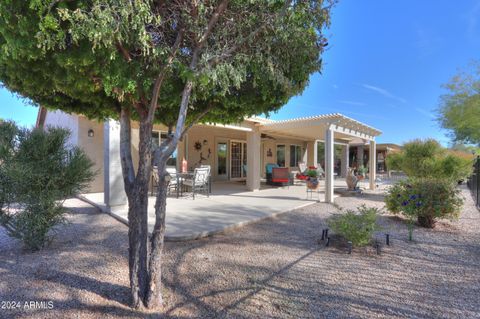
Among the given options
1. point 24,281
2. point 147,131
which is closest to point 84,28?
point 147,131

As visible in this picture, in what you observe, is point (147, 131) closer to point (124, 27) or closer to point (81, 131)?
point (124, 27)

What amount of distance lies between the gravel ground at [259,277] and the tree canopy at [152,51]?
203cm

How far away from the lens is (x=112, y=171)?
642 centimetres

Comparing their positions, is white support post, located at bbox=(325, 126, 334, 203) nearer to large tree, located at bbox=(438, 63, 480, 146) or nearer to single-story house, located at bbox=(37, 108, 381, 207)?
single-story house, located at bbox=(37, 108, 381, 207)

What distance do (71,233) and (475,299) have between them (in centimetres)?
603

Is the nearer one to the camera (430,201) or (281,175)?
(430,201)

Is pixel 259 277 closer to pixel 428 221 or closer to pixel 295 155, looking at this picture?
pixel 428 221

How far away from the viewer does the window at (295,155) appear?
57.2 feet

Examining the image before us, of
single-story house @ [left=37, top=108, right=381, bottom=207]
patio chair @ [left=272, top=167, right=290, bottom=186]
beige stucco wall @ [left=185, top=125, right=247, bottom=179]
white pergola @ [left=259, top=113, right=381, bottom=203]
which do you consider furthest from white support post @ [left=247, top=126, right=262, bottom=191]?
beige stucco wall @ [left=185, top=125, right=247, bottom=179]

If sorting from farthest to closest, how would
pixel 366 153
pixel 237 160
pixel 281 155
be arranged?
pixel 366 153, pixel 281 155, pixel 237 160

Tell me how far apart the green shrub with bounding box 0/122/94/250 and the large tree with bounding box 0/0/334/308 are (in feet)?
3.15

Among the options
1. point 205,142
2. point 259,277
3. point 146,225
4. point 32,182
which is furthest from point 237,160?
point 146,225

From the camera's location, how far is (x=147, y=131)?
2.48m

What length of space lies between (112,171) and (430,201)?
293 inches
